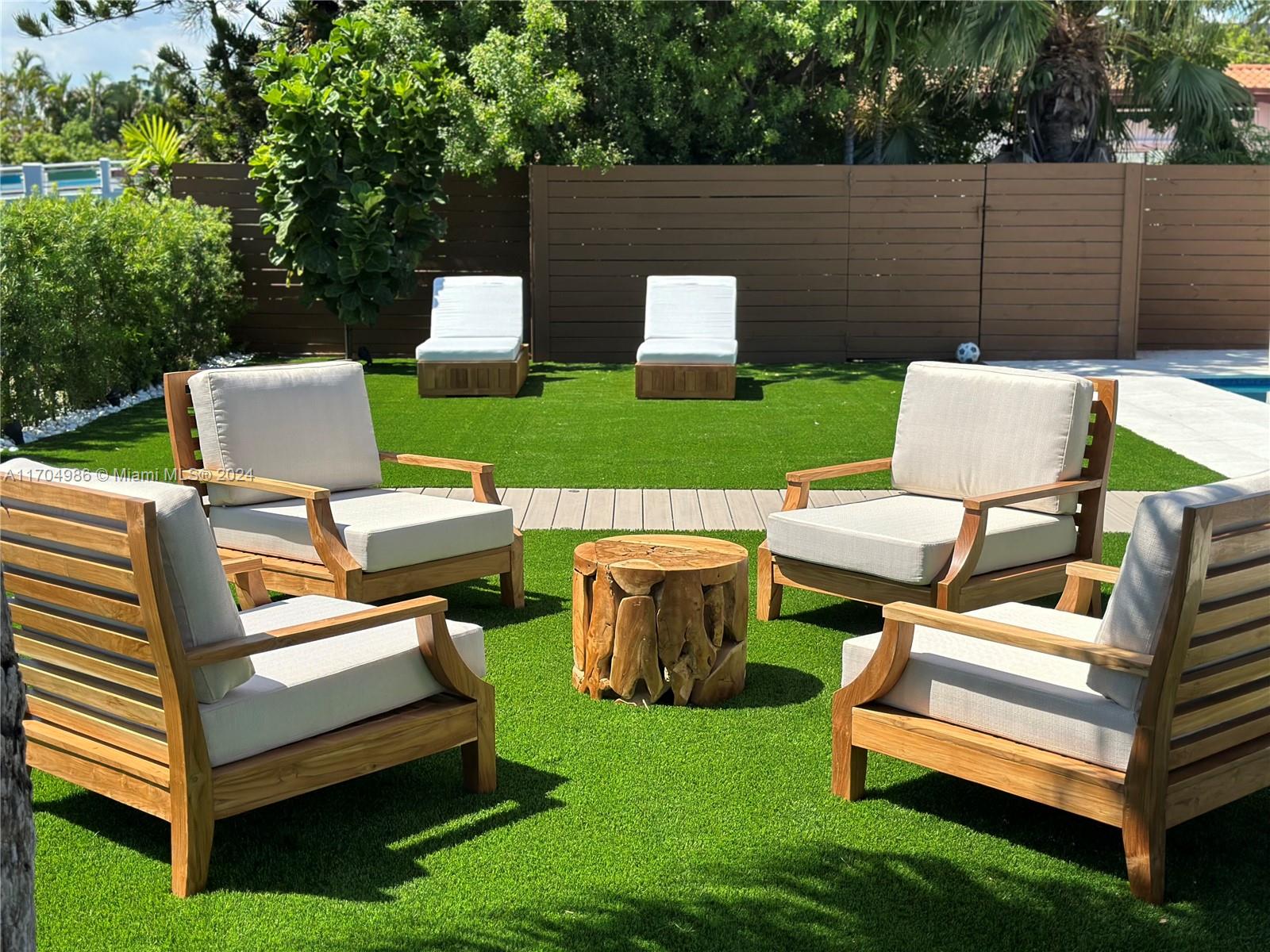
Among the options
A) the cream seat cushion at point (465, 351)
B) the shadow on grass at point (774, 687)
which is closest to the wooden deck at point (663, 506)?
the shadow on grass at point (774, 687)

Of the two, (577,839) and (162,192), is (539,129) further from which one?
(577,839)

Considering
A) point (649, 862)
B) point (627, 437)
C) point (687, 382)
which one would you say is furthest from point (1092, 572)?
point (687, 382)

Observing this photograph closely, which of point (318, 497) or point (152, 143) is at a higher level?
point (152, 143)

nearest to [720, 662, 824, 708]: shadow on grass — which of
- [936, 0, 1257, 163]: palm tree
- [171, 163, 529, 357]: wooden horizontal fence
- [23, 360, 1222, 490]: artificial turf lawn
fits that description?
[23, 360, 1222, 490]: artificial turf lawn

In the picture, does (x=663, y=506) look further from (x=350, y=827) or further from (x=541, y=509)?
(x=350, y=827)

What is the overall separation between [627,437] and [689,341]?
2.68 metres

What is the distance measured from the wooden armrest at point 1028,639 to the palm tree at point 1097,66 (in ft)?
40.6

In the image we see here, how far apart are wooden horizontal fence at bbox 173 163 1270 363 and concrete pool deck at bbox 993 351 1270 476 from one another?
728 millimetres

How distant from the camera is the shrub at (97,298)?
8.62 meters

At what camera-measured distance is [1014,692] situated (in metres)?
3.26

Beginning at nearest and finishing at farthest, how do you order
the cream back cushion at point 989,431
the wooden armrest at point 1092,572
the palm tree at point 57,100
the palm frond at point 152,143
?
the wooden armrest at point 1092,572 < the cream back cushion at point 989,431 < the palm frond at point 152,143 < the palm tree at point 57,100

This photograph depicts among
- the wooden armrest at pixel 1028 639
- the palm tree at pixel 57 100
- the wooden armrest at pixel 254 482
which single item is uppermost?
the palm tree at pixel 57 100

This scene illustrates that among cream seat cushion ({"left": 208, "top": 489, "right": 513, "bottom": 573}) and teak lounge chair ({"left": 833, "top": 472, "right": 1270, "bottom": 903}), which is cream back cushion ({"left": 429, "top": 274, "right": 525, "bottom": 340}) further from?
Answer: teak lounge chair ({"left": 833, "top": 472, "right": 1270, "bottom": 903})

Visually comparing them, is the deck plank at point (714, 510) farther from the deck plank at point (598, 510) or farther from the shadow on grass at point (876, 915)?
the shadow on grass at point (876, 915)
